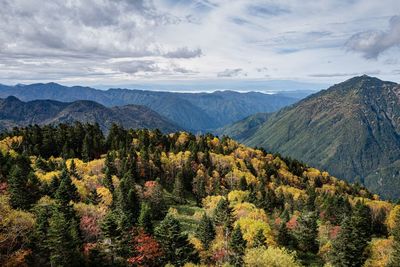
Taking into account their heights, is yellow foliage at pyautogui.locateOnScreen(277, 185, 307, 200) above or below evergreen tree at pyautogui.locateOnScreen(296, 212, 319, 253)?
below

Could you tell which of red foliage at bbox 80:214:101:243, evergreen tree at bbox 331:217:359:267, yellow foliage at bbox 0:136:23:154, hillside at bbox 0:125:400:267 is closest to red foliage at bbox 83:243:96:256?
hillside at bbox 0:125:400:267

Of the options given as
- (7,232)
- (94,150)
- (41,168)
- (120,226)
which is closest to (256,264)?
(120,226)

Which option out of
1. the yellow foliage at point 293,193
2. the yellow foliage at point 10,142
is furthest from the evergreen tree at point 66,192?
the yellow foliage at point 293,193

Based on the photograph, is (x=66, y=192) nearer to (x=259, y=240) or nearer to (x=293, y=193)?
(x=259, y=240)

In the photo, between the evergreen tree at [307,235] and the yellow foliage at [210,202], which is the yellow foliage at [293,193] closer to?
the yellow foliage at [210,202]

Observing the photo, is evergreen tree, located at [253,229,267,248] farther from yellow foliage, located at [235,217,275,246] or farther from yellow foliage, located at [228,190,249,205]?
yellow foliage, located at [228,190,249,205]

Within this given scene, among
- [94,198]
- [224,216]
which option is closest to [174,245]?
[224,216]

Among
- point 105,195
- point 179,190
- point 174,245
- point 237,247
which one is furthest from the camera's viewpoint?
point 179,190
